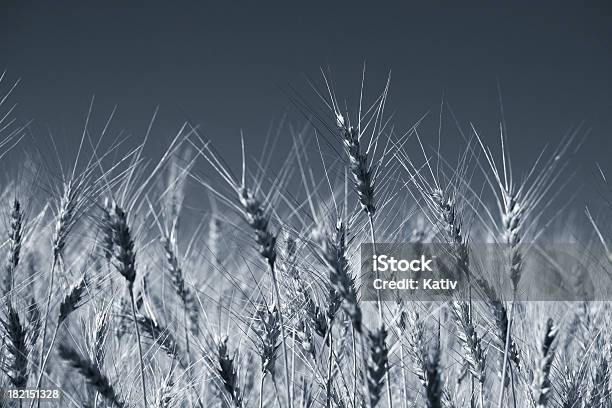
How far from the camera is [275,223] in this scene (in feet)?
5.96

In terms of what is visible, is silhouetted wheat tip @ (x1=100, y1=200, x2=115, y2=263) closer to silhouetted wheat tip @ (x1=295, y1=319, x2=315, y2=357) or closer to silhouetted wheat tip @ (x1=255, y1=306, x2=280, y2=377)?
silhouetted wheat tip @ (x1=255, y1=306, x2=280, y2=377)

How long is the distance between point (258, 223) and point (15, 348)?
3.35ft

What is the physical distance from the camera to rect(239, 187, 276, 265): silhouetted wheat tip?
159cm

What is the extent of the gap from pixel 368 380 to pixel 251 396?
5.55 ft

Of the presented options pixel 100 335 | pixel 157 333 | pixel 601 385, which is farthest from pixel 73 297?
pixel 601 385

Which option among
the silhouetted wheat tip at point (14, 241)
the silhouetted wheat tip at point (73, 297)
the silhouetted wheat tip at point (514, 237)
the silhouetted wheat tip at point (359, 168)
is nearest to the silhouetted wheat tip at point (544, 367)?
the silhouetted wheat tip at point (514, 237)

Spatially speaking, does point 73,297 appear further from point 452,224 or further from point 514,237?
point 514,237

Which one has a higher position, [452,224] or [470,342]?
[452,224]

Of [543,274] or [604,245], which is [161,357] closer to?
[543,274]

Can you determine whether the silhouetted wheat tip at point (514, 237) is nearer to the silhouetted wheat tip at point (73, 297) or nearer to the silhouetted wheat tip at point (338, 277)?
the silhouetted wheat tip at point (338, 277)

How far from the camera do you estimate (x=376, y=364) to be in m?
1.29

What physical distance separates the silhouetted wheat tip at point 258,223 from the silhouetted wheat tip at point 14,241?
1211mm

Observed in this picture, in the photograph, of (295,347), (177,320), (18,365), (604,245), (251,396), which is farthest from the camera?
(251,396)

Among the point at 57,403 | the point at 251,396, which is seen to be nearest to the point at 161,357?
the point at 251,396
